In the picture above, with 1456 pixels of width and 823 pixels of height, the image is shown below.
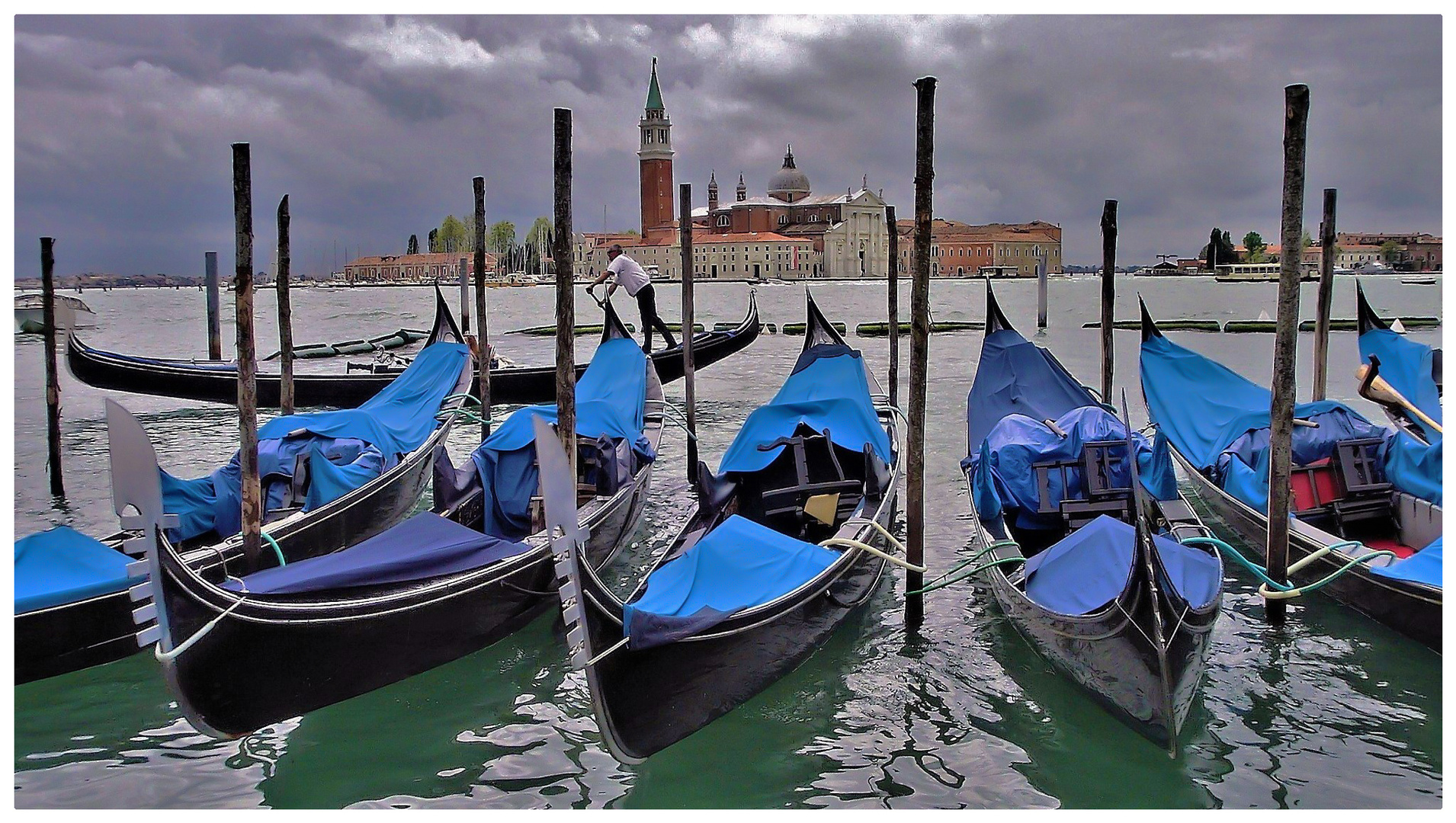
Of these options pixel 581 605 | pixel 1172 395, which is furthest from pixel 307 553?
pixel 1172 395

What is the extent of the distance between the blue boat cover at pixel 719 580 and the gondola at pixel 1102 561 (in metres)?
0.63

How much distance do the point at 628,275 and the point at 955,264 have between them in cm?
6294

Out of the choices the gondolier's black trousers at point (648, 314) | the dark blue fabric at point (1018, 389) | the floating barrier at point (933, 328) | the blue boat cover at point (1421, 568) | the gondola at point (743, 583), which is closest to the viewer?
the gondola at point (743, 583)

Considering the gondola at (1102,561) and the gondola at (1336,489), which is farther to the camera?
the gondola at (1336,489)

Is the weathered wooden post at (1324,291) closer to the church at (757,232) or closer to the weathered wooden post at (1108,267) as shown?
the weathered wooden post at (1108,267)

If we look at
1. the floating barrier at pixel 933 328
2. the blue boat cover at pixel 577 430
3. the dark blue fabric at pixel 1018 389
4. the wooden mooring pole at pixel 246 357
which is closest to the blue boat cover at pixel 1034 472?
the dark blue fabric at pixel 1018 389

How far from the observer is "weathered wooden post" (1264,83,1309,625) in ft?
10.4

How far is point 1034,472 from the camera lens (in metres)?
3.73

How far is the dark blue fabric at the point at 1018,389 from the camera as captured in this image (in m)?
5.08

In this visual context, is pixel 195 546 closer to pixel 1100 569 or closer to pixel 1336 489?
pixel 1100 569

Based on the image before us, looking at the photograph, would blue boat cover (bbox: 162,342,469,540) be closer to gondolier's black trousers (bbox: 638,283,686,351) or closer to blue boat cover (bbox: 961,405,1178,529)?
blue boat cover (bbox: 961,405,1178,529)

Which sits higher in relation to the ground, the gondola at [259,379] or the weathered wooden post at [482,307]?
the weathered wooden post at [482,307]

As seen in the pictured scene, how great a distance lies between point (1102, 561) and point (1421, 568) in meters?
0.99

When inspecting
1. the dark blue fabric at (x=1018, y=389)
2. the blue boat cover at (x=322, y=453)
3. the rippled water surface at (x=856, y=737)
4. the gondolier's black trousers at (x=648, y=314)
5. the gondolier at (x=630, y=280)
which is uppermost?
the gondolier at (x=630, y=280)
